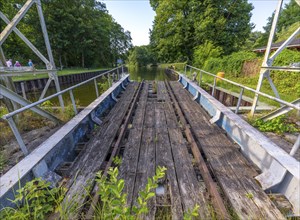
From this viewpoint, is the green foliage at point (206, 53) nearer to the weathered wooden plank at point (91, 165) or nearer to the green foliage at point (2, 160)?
the weathered wooden plank at point (91, 165)

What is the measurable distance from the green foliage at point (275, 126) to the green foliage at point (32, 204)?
14.2 feet

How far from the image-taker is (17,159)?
2469 mm

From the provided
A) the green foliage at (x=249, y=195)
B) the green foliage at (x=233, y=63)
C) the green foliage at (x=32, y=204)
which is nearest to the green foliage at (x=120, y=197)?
the green foliage at (x=32, y=204)

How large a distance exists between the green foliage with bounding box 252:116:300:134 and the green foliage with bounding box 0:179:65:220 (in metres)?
4.33

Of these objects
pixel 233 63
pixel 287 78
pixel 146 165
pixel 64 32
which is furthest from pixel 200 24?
pixel 64 32

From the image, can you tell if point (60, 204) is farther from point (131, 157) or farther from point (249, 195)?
point (249, 195)

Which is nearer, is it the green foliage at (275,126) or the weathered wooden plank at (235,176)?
the weathered wooden plank at (235,176)

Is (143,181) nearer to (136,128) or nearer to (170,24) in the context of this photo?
(136,128)

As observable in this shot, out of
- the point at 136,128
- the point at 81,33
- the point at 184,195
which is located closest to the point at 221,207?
the point at 184,195

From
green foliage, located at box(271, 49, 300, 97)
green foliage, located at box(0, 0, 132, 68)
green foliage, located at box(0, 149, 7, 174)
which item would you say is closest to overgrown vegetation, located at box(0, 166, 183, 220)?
green foliage, located at box(0, 149, 7, 174)

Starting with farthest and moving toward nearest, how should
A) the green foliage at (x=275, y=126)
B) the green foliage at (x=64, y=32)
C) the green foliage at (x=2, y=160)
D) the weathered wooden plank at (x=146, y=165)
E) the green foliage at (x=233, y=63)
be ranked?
1. the green foliage at (x=64, y=32)
2. the green foliage at (x=233, y=63)
3. the green foliage at (x=275, y=126)
4. the green foliage at (x=2, y=160)
5. the weathered wooden plank at (x=146, y=165)

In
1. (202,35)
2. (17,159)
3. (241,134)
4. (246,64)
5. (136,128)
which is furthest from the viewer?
(202,35)

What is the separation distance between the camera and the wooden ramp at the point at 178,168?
175 centimetres

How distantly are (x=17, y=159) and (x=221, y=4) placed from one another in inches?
1005
